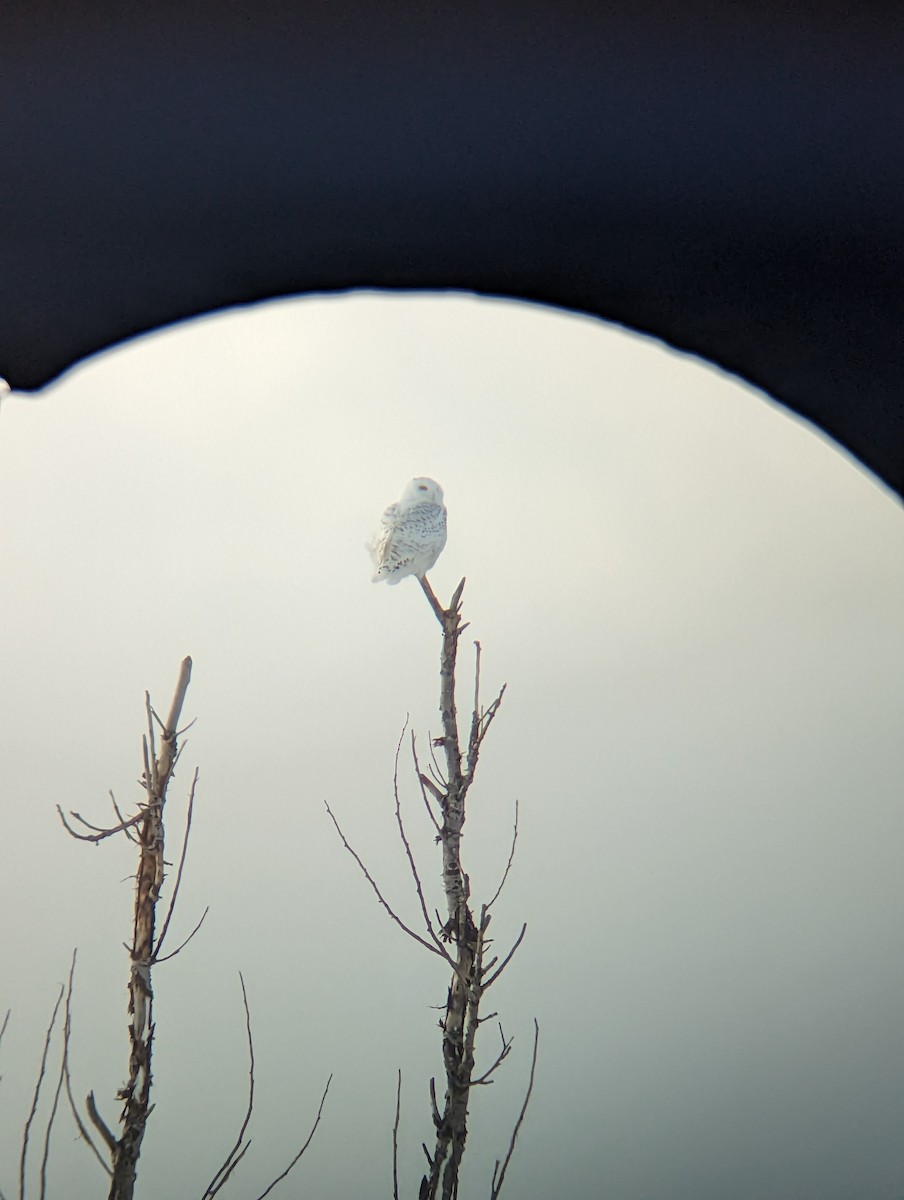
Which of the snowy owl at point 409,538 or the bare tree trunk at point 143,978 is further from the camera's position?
the snowy owl at point 409,538

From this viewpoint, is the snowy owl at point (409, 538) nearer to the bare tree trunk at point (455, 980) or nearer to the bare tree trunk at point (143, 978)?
the bare tree trunk at point (455, 980)

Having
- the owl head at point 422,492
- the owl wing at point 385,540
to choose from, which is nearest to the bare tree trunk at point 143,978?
the owl wing at point 385,540

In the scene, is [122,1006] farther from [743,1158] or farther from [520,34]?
[520,34]

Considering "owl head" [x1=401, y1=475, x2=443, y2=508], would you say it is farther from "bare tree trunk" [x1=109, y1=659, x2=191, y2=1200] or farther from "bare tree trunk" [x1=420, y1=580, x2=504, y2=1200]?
"bare tree trunk" [x1=109, y1=659, x2=191, y2=1200]

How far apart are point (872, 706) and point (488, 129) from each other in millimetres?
2364

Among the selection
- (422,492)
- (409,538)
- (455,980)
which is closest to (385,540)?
(409,538)

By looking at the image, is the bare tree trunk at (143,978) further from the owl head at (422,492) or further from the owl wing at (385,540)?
the owl head at (422,492)

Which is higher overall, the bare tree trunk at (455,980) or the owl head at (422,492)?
the owl head at (422,492)

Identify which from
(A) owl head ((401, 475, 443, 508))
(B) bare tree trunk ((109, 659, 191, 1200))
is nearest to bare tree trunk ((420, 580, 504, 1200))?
(B) bare tree trunk ((109, 659, 191, 1200))

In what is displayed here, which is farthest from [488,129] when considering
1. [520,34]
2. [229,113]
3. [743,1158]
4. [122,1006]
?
[743,1158]

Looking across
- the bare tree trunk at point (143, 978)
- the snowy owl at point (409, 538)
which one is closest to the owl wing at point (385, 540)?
the snowy owl at point (409, 538)

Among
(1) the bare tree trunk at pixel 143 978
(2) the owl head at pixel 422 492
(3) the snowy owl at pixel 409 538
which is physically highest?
(2) the owl head at pixel 422 492

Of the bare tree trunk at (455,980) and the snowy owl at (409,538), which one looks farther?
the snowy owl at (409,538)

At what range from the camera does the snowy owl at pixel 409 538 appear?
2.07 metres
